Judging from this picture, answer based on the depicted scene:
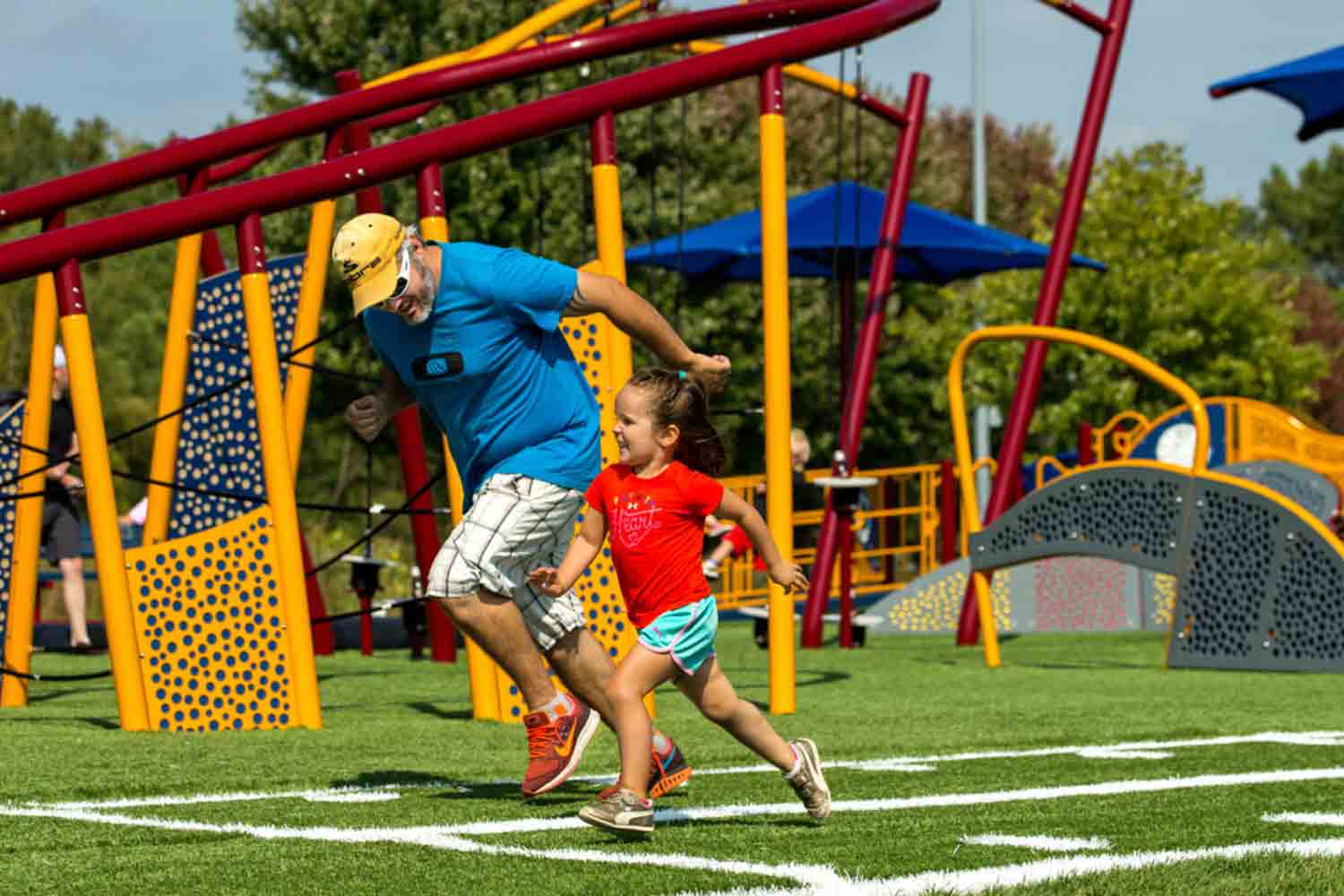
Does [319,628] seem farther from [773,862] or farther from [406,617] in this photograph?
[773,862]

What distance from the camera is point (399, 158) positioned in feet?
26.0

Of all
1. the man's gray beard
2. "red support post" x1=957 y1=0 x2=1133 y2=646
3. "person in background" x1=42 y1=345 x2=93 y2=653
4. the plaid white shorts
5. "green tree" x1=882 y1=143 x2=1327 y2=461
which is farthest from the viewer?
"green tree" x1=882 y1=143 x2=1327 y2=461

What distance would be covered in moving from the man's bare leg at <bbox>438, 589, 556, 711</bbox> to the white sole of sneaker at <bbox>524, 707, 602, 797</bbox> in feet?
0.43

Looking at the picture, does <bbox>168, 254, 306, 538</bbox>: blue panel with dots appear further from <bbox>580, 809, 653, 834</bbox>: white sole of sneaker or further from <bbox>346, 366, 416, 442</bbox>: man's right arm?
<bbox>580, 809, 653, 834</bbox>: white sole of sneaker

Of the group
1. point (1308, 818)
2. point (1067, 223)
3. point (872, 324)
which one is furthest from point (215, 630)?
point (1067, 223)

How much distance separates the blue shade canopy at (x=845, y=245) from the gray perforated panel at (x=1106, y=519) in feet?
15.3

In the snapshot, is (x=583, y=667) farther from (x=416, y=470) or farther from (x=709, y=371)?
(x=416, y=470)

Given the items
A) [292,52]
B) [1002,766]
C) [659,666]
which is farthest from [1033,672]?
[292,52]

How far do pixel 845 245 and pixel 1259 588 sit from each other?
24.6ft

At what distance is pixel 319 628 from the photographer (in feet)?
44.9

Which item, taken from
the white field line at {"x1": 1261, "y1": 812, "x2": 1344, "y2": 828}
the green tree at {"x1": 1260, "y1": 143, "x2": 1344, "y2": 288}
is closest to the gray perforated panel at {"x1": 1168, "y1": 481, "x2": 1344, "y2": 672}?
the white field line at {"x1": 1261, "y1": 812, "x2": 1344, "y2": 828}

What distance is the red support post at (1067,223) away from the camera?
45.8 feet

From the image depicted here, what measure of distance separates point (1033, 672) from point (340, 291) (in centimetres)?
2032

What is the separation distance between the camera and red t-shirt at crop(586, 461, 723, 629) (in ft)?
17.1
